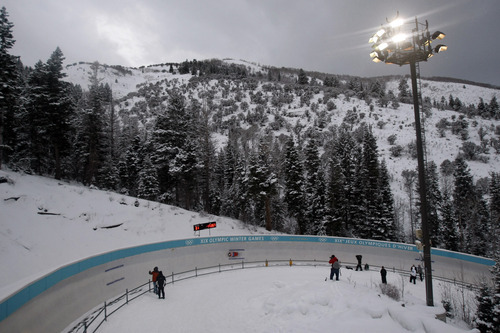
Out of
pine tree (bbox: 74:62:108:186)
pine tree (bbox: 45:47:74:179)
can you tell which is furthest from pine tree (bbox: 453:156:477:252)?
pine tree (bbox: 45:47:74:179)

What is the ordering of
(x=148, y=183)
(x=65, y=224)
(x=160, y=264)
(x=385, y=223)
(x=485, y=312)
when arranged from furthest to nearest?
1. (x=148, y=183)
2. (x=385, y=223)
3. (x=65, y=224)
4. (x=160, y=264)
5. (x=485, y=312)

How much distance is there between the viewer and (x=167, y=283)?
18.7 metres

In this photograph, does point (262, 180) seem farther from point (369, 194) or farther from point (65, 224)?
point (65, 224)

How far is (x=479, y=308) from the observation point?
9258mm

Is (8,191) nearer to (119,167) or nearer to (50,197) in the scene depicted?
(50,197)

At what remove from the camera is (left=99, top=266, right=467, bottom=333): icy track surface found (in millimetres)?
9008

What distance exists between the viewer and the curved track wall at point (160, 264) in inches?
388

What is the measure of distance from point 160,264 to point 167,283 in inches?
74.5

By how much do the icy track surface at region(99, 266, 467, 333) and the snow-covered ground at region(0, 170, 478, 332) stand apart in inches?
1.4

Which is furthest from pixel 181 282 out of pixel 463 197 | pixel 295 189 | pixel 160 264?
pixel 463 197

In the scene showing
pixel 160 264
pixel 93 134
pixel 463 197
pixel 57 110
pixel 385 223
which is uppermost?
pixel 57 110

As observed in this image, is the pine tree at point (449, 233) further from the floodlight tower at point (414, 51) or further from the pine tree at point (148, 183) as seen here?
the pine tree at point (148, 183)

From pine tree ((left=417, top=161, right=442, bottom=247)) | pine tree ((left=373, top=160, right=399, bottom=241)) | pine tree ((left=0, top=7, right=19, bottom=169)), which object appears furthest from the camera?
pine tree ((left=417, top=161, right=442, bottom=247))

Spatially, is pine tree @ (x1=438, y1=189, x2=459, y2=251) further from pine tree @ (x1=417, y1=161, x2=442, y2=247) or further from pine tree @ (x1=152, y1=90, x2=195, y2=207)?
pine tree @ (x1=152, y1=90, x2=195, y2=207)
